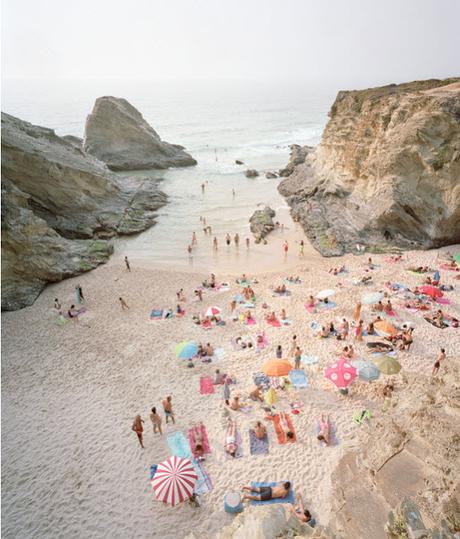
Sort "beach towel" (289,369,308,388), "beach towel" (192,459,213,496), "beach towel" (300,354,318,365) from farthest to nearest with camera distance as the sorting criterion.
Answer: "beach towel" (300,354,318,365) → "beach towel" (289,369,308,388) → "beach towel" (192,459,213,496)

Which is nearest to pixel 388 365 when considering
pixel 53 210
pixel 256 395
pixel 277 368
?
pixel 277 368

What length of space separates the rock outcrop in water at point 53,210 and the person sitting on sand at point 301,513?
51.2ft

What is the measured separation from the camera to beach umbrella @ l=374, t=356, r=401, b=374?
1138cm

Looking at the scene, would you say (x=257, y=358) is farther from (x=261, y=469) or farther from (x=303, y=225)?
(x=303, y=225)

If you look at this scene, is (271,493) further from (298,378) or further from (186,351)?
(186,351)

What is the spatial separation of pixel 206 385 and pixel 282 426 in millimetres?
3021

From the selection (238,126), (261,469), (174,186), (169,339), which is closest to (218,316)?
(169,339)

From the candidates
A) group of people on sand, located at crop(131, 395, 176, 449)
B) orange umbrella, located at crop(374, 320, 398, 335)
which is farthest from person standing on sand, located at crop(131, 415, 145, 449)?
orange umbrella, located at crop(374, 320, 398, 335)

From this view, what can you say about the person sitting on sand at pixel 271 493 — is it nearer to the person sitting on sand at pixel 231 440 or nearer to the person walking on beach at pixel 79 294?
the person sitting on sand at pixel 231 440

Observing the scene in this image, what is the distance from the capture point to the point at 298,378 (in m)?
12.1

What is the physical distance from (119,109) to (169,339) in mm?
40945

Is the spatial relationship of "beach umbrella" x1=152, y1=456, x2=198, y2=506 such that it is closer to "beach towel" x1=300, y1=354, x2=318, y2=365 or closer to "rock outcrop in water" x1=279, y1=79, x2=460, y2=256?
"beach towel" x1=300, y1=354, x2=318, y2=365

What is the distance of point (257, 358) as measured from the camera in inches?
526

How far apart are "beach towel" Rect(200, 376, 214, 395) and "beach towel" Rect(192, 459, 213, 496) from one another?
8.71ft
